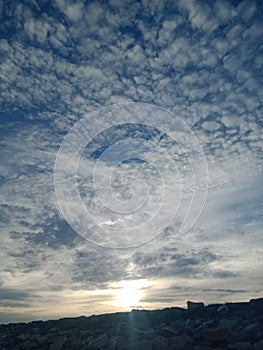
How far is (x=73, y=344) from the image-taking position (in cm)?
1864

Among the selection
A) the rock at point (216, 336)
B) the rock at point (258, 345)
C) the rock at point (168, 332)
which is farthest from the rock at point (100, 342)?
the rock at point (258, 345)

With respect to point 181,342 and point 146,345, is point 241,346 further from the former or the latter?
point 146,345

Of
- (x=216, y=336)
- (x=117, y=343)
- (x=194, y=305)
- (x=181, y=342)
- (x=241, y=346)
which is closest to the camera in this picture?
(x=241, y=346)

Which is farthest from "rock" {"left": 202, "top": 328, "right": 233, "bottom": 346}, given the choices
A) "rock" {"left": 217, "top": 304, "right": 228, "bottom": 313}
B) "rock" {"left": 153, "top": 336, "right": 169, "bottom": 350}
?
"rock" {"left": 217, "top": 304, "right": 228, "bottom": 313}

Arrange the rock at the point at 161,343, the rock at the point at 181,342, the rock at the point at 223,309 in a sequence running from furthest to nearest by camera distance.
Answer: the rock at the point at 223,309, the rock at the point at 161,343, the rock at the point at 181,342

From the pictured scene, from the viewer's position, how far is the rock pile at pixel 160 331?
53.3 ft

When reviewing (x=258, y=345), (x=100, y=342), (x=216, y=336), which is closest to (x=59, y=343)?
(x=100, y=342)

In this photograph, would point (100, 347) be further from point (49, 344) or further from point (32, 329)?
point (32, 329)

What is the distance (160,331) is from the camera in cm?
1834

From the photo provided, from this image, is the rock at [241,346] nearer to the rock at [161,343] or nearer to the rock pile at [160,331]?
the rock pile at [160,331]

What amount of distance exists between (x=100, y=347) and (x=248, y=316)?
29.2 feet

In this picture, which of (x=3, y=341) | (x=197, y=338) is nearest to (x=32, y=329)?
(x=3, y=341)

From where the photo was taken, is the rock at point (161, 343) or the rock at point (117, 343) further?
the rock at point (117, 343)

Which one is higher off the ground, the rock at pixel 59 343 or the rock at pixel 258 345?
the rock at pixel 59 343
